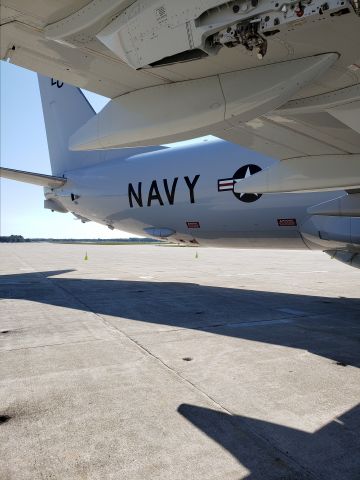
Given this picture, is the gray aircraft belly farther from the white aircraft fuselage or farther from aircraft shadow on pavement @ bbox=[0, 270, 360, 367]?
aircraft shadow on pavement @ bbox=[0, 270, 360, 367]

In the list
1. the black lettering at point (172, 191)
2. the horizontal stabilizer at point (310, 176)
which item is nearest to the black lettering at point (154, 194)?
the black lettering at point (172, 191)

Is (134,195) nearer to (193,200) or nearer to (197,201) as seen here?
(193,200)

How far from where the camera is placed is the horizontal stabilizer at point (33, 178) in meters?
16.5

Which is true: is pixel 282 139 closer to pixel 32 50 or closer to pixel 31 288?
pixel 32 50

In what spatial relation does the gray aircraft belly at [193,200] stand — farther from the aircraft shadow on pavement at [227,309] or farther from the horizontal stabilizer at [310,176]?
the horizontal stabilizer at [310,176]

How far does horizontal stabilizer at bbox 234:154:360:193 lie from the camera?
24.6ft

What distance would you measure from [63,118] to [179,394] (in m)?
20.3

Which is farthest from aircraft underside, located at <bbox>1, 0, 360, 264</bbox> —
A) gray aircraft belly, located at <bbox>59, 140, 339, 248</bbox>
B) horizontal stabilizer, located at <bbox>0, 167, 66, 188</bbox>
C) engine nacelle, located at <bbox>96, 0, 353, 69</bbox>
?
horizontal stabilizer, located at <bbox>0, 167, 66, 188</bbox>

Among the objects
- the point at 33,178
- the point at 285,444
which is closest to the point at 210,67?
the point at 285,444

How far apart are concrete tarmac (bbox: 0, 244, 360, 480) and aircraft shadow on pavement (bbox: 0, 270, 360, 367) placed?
0.21 ft

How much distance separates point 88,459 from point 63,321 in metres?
5.86

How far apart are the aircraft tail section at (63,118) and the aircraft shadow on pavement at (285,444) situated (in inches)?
708

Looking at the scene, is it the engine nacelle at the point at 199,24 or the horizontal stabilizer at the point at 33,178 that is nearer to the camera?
the engine nacelle at the point at 199,24

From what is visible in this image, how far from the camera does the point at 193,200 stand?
1549 centimetres
